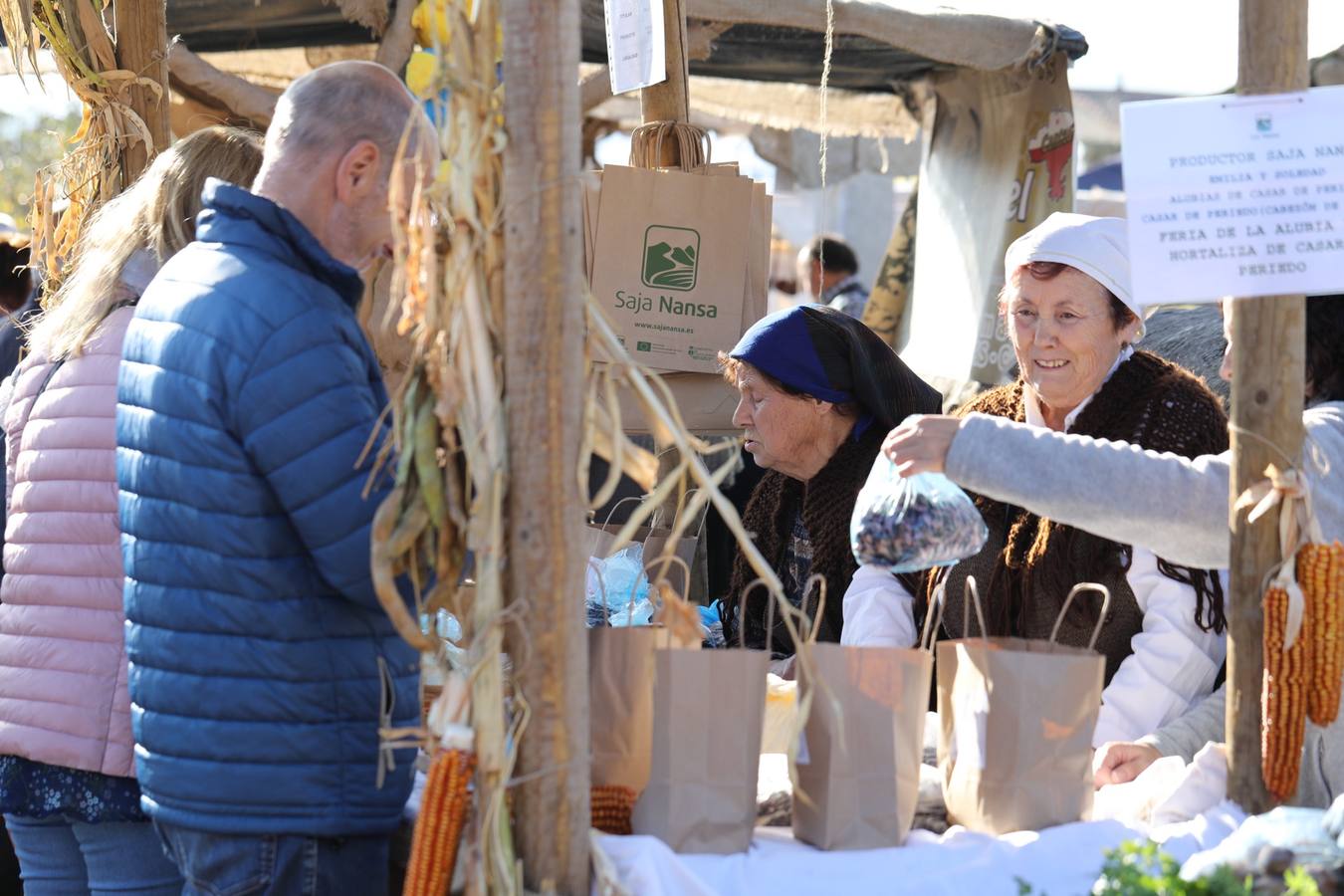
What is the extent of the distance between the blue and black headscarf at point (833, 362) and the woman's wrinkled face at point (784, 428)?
4 centimetres

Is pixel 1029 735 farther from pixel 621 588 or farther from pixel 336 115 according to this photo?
pixel 621 588

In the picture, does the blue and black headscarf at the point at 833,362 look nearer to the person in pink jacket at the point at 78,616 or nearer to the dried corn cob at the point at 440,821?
the person in pink jacket at the point at 78,616

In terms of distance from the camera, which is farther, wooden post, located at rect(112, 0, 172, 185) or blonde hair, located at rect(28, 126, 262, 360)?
wooden post, located at rect(112, 0, 172, 185)

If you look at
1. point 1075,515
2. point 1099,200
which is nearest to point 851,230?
point 1099,200

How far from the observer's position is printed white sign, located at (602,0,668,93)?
10.3 ft

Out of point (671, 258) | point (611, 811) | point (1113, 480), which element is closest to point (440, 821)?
point (611, 811)

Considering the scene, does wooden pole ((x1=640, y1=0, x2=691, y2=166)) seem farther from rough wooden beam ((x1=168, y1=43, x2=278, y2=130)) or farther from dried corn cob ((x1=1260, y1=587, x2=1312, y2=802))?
dried corn cob ((x1=1260, y1=587, x2=1312, y2=802))

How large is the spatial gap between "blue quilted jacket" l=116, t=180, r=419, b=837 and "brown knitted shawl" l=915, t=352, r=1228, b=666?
48.4 inches

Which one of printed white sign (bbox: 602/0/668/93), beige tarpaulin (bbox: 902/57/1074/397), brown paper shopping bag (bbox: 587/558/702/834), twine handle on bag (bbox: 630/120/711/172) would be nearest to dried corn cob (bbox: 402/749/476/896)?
brown paper shopping bag (bbox: 587/558/702/834)

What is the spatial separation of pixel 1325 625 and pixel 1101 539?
0.80m

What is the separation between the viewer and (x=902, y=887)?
1706 millimetres

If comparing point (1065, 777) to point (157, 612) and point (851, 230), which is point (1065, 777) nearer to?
point (157, 612)

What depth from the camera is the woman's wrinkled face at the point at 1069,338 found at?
268 centimetres

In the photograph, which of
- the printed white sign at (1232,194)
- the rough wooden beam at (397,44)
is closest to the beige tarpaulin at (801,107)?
the rough wooden beam at (397,44)
